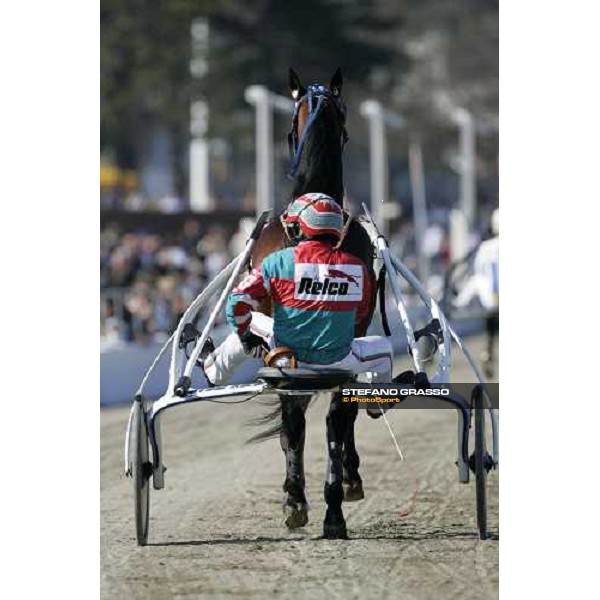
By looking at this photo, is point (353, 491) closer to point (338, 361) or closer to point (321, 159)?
point (338, 361)

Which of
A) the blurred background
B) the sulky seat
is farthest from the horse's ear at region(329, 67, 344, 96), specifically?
the blurred background

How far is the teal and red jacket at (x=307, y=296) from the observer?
6.93 metres

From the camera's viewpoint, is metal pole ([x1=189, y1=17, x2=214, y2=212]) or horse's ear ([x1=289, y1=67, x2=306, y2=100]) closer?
horse's ear ([x1=289, y1=67, x2=306, y2=100])

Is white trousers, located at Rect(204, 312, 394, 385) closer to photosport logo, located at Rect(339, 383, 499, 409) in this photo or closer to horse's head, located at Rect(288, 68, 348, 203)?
photosport logo, located at Rect(339, 383, 499, 409)

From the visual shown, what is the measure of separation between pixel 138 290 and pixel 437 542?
703 cm

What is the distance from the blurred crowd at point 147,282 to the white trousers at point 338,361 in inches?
193

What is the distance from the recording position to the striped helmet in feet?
22.8

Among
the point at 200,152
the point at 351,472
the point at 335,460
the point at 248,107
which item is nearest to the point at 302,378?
the point at 335,460

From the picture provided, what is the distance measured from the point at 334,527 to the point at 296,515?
0.20 meters

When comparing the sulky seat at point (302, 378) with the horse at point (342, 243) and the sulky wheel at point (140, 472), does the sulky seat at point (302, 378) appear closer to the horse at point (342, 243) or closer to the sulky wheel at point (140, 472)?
the horse at point (342, 243)

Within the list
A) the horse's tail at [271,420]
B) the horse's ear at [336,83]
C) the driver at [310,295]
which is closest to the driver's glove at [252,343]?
the driver at [310,295]
